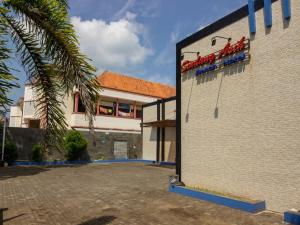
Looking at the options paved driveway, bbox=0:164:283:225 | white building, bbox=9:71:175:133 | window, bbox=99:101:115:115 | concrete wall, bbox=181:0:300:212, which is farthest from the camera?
window, bbox=99:101:115:115

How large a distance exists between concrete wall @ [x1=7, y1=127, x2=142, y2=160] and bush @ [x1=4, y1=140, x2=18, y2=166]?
150 centimetres

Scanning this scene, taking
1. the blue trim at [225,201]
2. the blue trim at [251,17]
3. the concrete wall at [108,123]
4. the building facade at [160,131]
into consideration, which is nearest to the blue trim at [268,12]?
the blue trim at [251,17]

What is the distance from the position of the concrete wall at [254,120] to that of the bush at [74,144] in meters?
17.5

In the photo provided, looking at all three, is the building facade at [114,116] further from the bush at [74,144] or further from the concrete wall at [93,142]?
the bush at [74,144]

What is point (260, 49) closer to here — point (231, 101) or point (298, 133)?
point (231, 101)

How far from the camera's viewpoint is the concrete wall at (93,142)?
27484mm

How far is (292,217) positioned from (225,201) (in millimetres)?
2680

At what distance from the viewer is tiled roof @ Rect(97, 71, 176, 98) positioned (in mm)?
36844

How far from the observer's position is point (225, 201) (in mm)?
11039

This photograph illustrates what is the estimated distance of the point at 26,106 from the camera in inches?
1452

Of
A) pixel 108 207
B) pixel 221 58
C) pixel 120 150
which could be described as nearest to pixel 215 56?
pixel 221 58

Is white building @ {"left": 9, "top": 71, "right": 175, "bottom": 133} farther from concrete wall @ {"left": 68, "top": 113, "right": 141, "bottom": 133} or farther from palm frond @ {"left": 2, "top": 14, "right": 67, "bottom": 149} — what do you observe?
palm frond @ {"left": 2, "top": 14, "right": 67, "bottom": 149}

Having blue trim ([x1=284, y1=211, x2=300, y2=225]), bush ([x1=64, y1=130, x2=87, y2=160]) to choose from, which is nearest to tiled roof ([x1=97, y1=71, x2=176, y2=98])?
bush ([x1=64, y1=130, x2=87, y2=160])

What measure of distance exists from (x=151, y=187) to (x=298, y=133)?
8.21 metres
